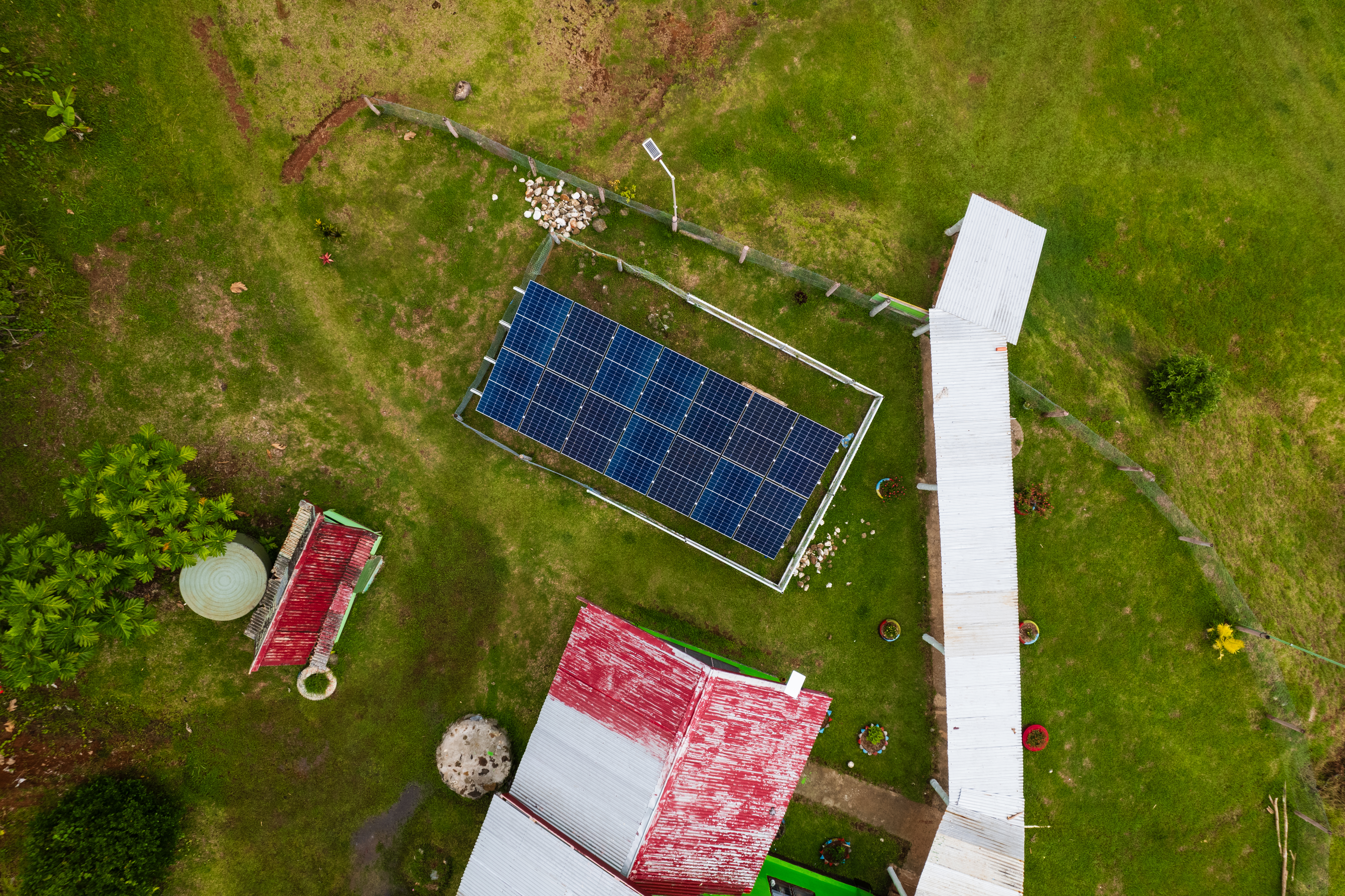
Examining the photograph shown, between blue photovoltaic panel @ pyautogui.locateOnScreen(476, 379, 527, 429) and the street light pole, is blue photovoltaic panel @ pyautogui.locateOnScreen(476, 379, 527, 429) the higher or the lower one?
the lower one

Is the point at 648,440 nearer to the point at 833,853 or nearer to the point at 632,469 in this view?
the point at 632,469

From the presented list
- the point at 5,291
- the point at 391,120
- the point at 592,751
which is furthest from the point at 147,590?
the point at 391,120

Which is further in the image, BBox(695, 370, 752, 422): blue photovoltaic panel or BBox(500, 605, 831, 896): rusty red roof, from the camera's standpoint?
BBox(695, 370, 752, 422): blue photovoltaic panel

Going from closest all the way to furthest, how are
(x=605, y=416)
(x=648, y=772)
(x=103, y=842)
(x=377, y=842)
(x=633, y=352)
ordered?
1. (x=648, y=772)
2. (x=103, y=842)
3. (x=633, y=352)
4. (x=605, y=416)
5. (x=377, y=842)

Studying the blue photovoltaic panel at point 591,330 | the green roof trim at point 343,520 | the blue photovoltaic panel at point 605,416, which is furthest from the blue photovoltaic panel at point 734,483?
the green roof trim at point 343,520

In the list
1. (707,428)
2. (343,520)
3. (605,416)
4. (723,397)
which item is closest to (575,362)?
(605,416)

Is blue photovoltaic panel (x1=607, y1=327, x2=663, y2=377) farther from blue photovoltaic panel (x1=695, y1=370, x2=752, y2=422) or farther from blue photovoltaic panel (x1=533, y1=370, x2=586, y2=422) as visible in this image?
blue photovoltaic panel (x1=695, y1=370, x2=752, y2=422)

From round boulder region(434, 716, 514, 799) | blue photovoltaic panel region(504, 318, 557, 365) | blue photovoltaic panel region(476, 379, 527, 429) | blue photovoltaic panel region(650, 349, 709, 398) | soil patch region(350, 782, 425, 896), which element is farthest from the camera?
soil patch region(350, 782, 425, 896)

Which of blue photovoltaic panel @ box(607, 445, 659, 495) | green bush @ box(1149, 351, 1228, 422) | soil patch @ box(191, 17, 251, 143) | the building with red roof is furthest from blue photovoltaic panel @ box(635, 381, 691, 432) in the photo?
green bush @ box(1149, 351, 1228, 422)
